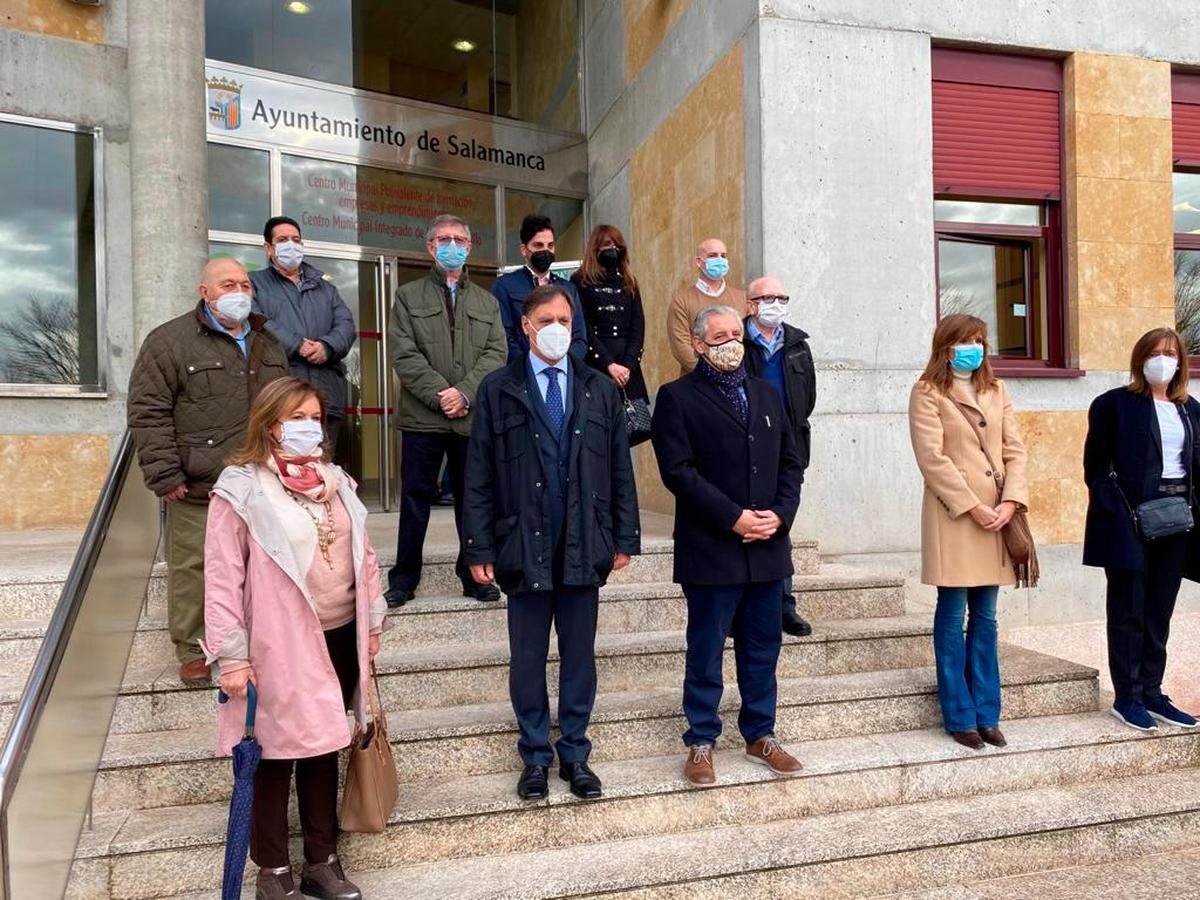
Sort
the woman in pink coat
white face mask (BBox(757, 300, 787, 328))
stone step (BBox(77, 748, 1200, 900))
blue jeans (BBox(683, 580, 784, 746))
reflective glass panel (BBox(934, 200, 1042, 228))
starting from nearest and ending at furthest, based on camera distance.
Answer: the woman in pink coat < stone step (BBox(77, 748, 1200, 900)) < blue jeans (BBox(683, 580, 784, 746)) < white face mask (BBox(757, 300, 787, 328)) < reflective glass panel (BBox(934, 200, 1042, 228))

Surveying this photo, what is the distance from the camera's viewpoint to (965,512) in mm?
4188

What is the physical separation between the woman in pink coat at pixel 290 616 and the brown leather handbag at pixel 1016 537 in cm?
280

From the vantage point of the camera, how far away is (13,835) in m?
2.67

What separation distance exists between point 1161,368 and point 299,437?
4023mm

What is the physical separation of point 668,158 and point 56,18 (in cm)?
526

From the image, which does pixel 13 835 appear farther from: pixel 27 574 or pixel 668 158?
pixel 668 158

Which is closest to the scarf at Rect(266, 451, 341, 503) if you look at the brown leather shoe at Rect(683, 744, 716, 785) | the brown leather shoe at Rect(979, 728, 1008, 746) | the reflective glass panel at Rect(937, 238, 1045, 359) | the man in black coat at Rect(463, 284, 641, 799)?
the man in black coat at Rect(463, 284, 641, 799)

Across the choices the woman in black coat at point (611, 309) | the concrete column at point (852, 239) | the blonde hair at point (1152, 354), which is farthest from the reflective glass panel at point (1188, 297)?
the woman in black coat at point (611, 309)

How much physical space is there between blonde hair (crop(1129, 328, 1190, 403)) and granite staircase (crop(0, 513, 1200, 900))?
149cm

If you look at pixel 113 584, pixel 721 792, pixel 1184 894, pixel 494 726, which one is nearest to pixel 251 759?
pixel 494 726

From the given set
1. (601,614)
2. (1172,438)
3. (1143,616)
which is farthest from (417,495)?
(1172,438)

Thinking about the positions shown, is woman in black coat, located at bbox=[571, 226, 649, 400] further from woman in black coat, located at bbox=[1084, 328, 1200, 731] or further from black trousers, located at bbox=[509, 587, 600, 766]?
woman in black coat, located at bbox=[1084, 328, 1200, 731]

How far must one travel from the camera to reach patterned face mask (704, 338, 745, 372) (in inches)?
153

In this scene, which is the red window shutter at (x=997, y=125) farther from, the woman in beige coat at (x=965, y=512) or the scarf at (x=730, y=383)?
the scarf at (x=730, y=383)
